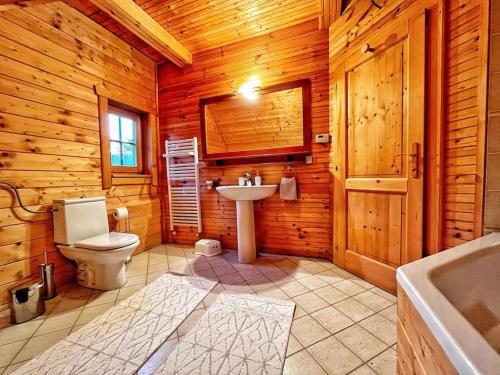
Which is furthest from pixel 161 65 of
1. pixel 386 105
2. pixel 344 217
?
pixel 344 217

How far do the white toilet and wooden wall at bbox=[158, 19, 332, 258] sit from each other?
117cm

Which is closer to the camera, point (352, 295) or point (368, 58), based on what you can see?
point (352, 295)

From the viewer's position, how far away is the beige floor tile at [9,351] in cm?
110

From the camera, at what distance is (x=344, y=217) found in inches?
79.3

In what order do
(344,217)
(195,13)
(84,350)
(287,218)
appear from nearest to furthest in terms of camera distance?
(84,350), (344,217), (195,13), (287,218)

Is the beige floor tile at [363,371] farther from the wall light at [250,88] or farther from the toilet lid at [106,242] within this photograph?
the wall light at [250,88]

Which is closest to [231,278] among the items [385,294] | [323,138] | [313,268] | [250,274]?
[250,274]

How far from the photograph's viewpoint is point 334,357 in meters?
1.08

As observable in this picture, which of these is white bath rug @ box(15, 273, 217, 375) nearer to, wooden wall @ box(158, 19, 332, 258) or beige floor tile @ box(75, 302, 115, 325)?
beige floor tile @ box(75, 302, 115, 325)

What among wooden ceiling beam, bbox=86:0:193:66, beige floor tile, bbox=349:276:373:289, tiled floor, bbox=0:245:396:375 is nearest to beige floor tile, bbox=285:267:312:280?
tiled floor, bbox=0:245:396:375

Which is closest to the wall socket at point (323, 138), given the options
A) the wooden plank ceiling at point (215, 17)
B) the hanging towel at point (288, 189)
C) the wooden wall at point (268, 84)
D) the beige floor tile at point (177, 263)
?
the wooden wall at point (268, 84)

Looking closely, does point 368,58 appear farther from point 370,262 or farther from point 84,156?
point 84,156

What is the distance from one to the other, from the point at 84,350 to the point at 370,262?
6.53ft

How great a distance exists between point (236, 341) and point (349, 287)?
1.03 metres
